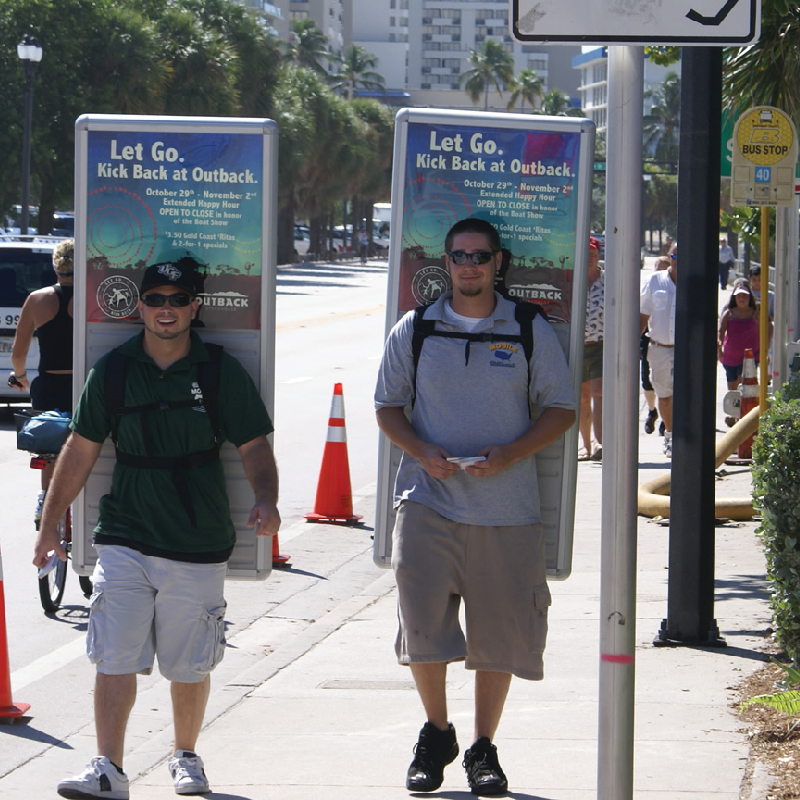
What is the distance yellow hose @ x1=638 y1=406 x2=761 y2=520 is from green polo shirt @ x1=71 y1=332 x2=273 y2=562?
17.1ft

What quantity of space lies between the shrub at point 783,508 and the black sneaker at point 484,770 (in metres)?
1.42

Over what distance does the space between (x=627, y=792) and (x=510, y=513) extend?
1512 millimetres

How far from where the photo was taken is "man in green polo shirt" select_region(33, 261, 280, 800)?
477 centimetres

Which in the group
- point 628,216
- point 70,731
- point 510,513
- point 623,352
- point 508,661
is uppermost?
point 628,216

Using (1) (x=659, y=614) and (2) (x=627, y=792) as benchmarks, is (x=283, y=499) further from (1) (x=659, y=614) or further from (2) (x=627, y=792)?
(2) (x=627, y=792)

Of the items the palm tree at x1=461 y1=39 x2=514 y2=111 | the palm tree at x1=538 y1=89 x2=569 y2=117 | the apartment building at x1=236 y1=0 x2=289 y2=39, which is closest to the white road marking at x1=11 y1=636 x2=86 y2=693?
the apartment building at x1=236 y1=0 x2=289 y2=39

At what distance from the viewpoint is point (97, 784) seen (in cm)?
461

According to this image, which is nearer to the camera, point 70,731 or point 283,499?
point 70,731

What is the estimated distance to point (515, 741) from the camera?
5.44 meters

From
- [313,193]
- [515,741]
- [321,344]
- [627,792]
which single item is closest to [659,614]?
[515,741]

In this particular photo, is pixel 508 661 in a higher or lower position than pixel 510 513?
lower

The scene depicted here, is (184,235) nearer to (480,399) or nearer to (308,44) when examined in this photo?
(480,399)

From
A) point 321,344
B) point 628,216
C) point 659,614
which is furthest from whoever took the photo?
point 321,344

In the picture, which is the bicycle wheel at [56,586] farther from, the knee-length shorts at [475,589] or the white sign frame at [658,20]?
the white sign frame at [658,20]
